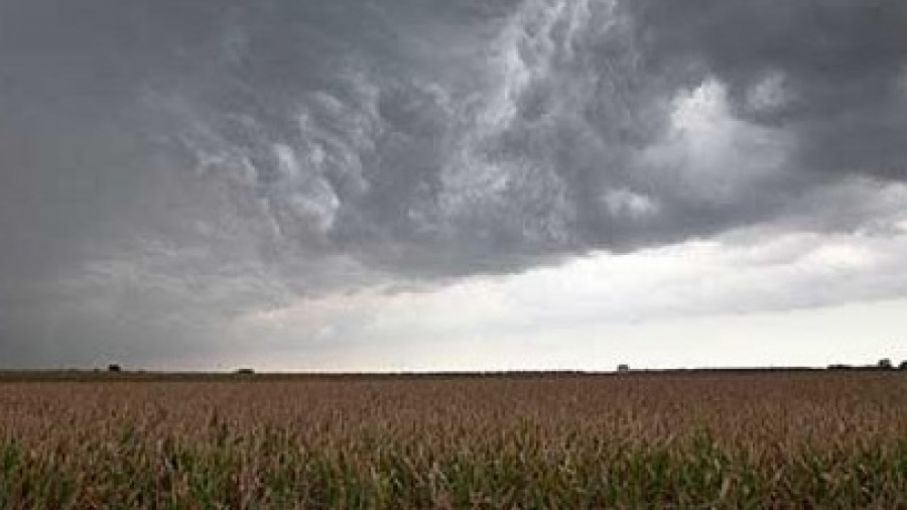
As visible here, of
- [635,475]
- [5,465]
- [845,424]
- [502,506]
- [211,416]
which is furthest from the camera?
[211,416]

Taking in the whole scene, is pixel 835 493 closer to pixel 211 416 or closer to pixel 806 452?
pixel 806 452

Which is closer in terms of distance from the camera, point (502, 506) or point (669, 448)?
point (502, 506)

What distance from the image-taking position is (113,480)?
11914mm

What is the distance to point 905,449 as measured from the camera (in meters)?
12.6

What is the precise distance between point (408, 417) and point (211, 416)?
3.45 meters

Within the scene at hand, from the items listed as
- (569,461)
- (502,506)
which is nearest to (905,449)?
(569,461)

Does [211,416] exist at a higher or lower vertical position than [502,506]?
higher

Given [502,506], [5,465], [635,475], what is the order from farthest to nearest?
1. [5,465]
2. [635,475]
3. [502,506]

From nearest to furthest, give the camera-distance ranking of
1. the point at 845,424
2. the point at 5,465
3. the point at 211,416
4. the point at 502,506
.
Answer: the point at 502,506, the point at 5,465, the point at 845,424, the point at 211,416

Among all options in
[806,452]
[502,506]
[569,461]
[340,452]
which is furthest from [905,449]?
[340,452]

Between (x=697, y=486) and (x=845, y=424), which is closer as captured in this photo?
(x=697, y=486)

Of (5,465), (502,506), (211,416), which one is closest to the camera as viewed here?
(502,506)

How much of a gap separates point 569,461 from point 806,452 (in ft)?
9.40

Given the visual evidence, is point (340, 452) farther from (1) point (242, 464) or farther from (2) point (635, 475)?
(2) point (635, 475)
